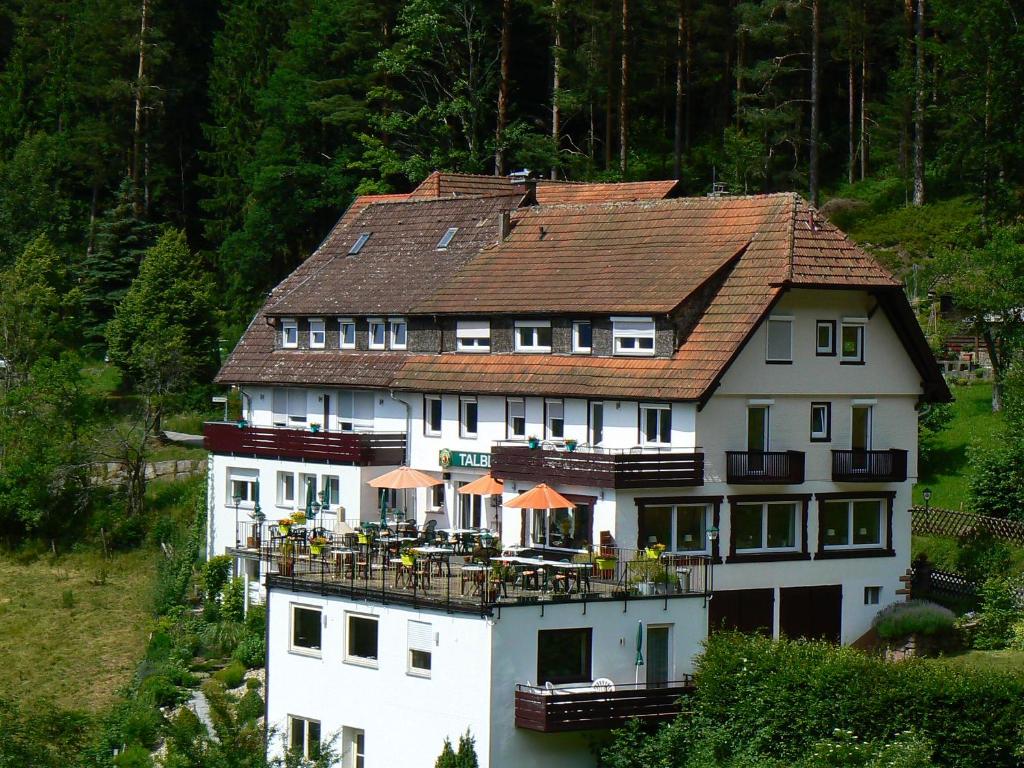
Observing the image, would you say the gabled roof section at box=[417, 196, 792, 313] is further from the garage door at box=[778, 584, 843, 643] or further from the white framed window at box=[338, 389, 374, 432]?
the garage door at box=[778, 584, 843, 643]

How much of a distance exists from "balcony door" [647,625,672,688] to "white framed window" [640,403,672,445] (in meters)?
6.06

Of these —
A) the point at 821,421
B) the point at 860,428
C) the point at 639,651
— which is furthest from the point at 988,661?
the point at 860,428

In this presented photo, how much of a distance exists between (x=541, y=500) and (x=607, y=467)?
5.80 feet

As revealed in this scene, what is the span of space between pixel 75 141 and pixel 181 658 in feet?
157

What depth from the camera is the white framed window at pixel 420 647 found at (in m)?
42.8

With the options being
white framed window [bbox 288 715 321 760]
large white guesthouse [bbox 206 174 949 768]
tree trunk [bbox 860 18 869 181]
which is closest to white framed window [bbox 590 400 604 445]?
large white guesthouse [bbox 206 174 949 768]

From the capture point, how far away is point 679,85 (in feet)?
281

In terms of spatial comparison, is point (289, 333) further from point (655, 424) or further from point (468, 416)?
point (655, 424)

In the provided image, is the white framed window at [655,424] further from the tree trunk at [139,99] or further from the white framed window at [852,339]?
the tree trunk at [139,99]

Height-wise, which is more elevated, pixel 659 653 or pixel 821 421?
pixel 821 421

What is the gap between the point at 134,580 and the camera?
66562mm

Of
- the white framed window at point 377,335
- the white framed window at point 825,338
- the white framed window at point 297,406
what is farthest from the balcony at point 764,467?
the white framed window at point 297,406

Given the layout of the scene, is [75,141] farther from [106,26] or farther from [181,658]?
[181,658]

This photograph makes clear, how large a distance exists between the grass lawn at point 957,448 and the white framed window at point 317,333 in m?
18.3
